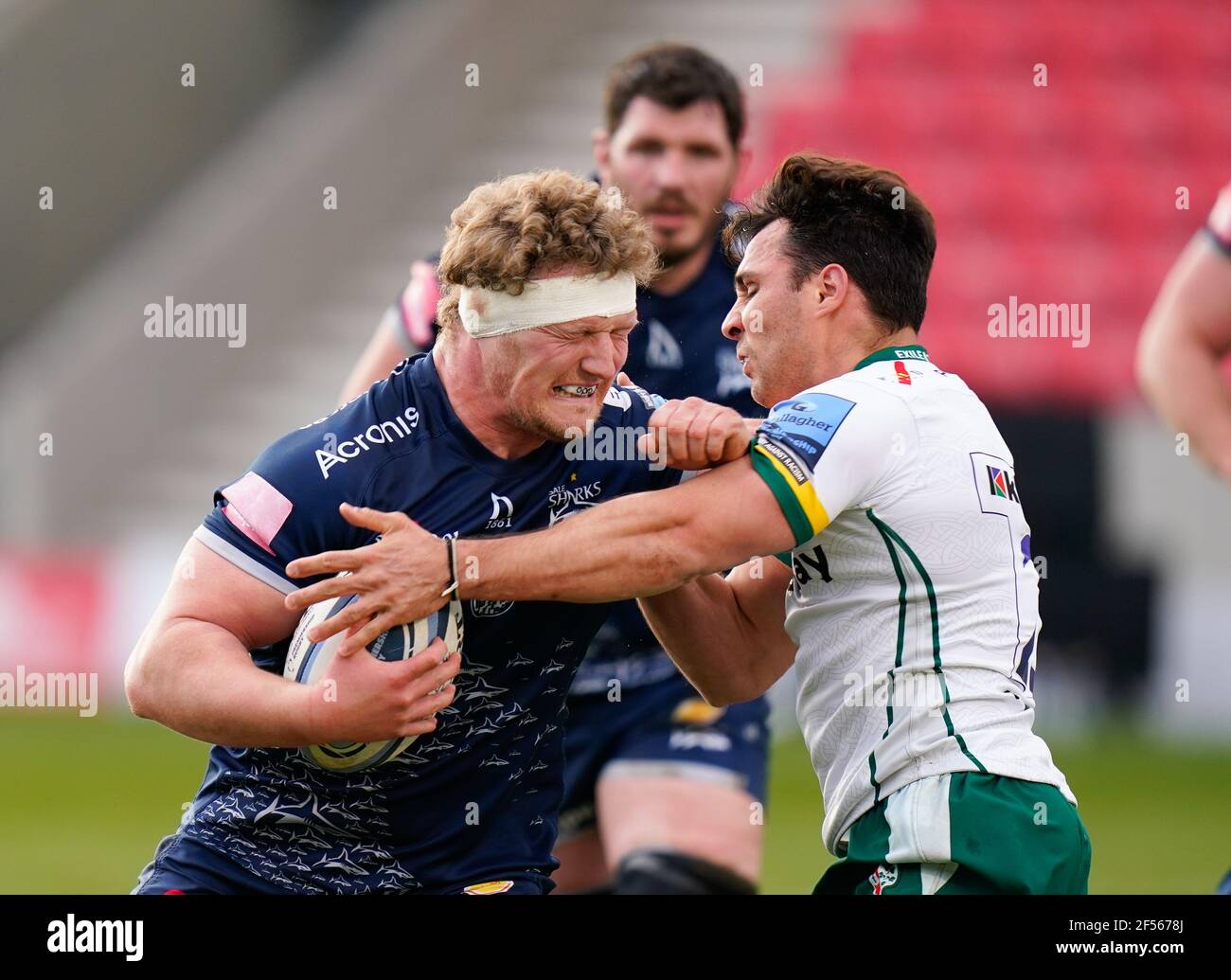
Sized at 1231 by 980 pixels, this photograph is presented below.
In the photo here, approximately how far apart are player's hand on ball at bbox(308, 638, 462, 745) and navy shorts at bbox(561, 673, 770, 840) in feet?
6.78

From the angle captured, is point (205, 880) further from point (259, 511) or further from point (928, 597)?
point (928, 597)

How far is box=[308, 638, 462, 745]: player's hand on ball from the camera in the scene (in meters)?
3.56

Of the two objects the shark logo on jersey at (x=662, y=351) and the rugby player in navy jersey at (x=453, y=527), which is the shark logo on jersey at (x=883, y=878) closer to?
the rugby player in navy jersey at (x=453, y=527)

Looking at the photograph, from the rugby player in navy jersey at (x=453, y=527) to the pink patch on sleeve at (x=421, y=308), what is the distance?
1280mm

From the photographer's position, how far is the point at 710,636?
4.27m

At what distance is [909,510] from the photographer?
372cm

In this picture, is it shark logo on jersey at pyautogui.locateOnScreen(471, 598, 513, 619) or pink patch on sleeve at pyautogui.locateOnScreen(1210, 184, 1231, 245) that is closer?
shark logo on jersey at pyautogui.locateOnScreen(471, 598, 513, 619)

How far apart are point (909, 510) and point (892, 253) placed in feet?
2.12

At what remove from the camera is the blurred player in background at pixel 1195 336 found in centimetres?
555

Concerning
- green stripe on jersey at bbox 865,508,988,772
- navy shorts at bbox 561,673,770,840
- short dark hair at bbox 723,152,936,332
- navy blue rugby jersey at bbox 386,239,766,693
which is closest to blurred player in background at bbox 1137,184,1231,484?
navy blue rugby jersey at bbox 386,239,766,693

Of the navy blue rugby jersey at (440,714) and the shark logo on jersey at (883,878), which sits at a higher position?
the navy blue rugby jersey at (440,714)

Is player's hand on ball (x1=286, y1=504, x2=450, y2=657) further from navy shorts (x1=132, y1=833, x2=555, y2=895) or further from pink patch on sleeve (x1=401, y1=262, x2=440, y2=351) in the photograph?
pink patch on sleeve (x1=401, y1=262, x2=440, y2=351)

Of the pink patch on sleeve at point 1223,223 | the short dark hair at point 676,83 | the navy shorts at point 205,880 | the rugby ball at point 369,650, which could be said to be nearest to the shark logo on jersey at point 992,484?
the rugby ball at point 369,650

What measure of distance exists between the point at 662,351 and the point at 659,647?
Result: 3.13 feet
